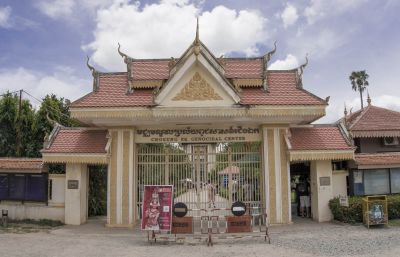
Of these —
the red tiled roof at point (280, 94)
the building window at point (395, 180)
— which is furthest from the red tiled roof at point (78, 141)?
the building window at point (395, 180)

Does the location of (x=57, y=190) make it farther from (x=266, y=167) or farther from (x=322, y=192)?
(x=322, y=192)

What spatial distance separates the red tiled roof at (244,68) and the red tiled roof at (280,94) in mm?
499

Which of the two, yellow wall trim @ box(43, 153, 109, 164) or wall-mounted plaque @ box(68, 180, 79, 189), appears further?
wall-mounted plaque @ box(68, 180, 79, 189)

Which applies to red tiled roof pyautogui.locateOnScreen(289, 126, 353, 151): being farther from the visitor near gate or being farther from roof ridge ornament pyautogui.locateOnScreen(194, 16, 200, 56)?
roof ridge ornament pyautogui.locateOnScreen(194, 16, 200, 56)

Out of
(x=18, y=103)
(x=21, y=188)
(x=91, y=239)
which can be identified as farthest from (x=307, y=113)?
(x=18, y=103)

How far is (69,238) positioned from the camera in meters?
11.8

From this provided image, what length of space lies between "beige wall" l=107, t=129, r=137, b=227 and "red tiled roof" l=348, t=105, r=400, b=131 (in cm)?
1277

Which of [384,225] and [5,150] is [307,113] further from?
[5,150]

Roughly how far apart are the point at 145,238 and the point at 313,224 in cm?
588

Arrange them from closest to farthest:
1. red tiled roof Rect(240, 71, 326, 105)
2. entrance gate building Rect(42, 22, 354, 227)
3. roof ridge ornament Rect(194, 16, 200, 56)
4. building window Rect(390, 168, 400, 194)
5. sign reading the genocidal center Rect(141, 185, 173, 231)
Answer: sign reading the genocidal center Rect(141, 185, 173, 231), roof ridge ornament Rect(194, 16, 200, 56), entrance gate building Rect(42, 22, 354, 227), red tiled roof Rect(240, 71, 326, 105), building window Rect(390, 168, 400, 194)

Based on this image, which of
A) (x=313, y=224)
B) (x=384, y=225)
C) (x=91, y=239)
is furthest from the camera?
(x=313, y=224)

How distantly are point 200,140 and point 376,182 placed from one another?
22.4 feet

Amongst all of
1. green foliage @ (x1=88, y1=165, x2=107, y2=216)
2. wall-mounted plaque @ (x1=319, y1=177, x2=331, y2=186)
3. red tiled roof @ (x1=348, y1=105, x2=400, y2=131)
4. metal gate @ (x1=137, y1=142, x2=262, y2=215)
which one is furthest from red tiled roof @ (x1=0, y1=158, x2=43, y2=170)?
red tiled roof @ (x1=348, y1=105, x2=400, y2=131)

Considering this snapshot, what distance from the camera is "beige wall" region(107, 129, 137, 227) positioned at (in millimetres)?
13797
